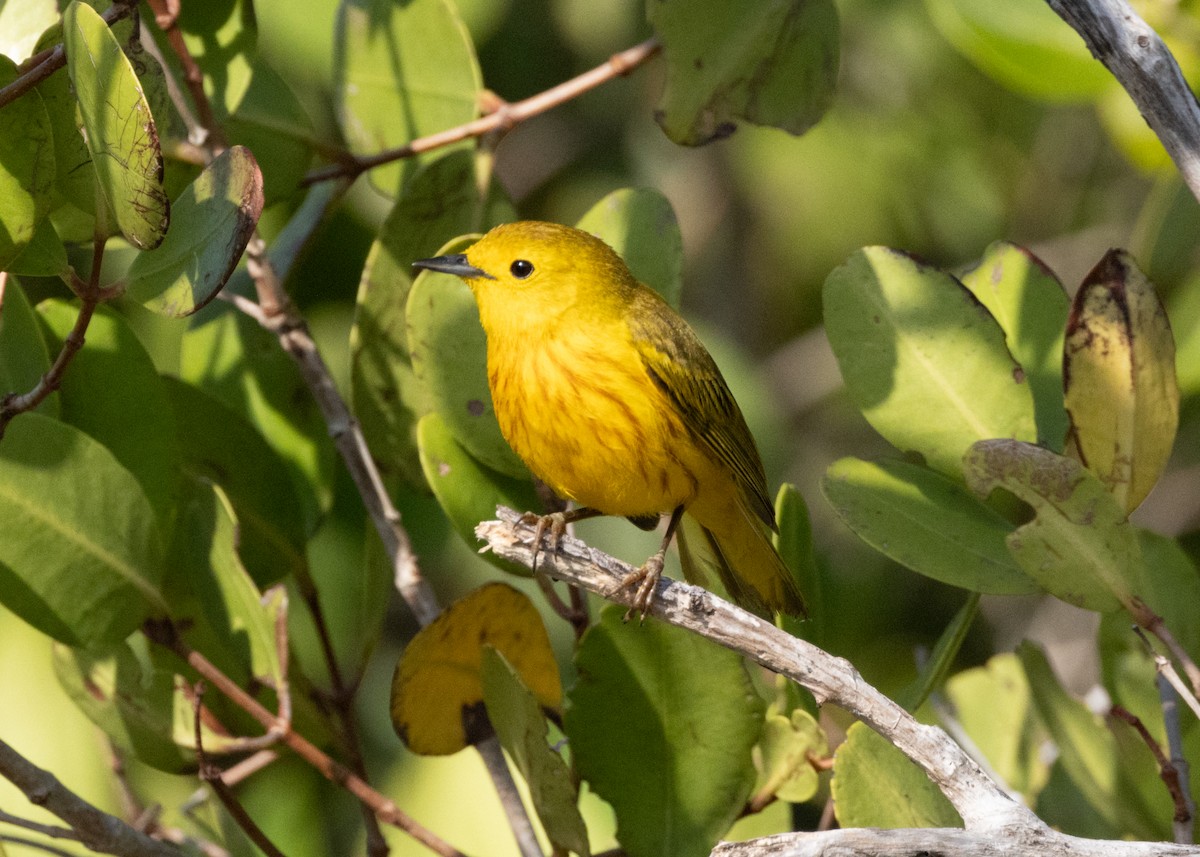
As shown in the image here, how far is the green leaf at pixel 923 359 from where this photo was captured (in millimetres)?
2447

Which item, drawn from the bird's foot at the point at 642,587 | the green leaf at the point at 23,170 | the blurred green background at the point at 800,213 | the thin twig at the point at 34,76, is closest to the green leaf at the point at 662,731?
the bird's foot at the point at 642,587

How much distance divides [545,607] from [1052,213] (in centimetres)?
296

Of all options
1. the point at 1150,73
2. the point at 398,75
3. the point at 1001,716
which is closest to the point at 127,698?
the point at 398,75

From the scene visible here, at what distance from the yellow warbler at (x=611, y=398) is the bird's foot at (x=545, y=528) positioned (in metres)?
0.11

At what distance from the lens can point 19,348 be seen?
7.75 feet

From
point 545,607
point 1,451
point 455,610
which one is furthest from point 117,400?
point 545,607

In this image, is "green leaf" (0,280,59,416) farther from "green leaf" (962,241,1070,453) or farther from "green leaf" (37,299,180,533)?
"green leaf" (962,241,1070,453)

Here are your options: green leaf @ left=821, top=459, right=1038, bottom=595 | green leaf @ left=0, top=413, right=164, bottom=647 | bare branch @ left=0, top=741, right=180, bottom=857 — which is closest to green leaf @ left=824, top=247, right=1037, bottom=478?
green leaf @ left=821, top=459, right=1038, bottom=595

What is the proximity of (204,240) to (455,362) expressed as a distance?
75 centimetres

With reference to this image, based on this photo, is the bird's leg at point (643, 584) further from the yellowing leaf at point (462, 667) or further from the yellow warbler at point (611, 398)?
the yellow warbler at point (611, 398)

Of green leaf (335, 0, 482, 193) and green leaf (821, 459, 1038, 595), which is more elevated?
green leaf (335, 0, 482, 193)

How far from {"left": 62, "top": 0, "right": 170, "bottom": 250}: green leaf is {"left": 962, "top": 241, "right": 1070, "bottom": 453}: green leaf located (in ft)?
4.54

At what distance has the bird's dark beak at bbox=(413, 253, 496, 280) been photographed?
2.73 meters

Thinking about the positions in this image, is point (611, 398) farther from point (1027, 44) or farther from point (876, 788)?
point (1027, 44)
